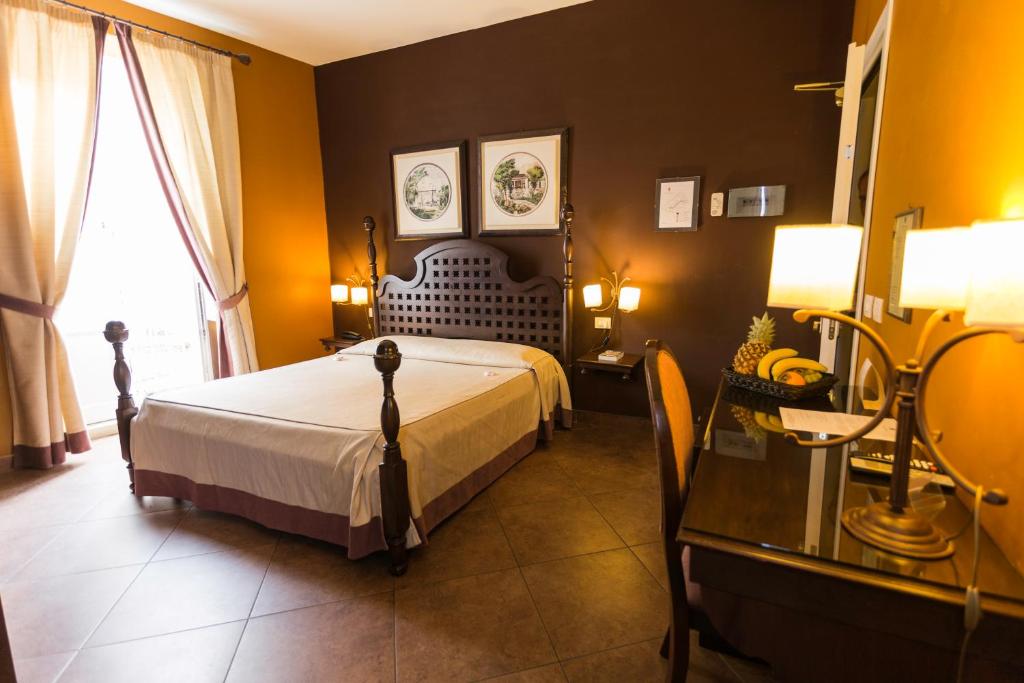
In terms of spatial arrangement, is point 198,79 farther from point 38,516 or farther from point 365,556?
point 365,556

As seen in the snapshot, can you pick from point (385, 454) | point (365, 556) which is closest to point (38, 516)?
point (365, 556)

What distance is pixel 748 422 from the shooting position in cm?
151

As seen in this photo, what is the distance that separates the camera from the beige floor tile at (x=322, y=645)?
1589mm

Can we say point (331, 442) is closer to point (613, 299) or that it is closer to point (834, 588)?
point (834, 588)

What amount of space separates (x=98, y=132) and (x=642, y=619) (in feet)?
13.7

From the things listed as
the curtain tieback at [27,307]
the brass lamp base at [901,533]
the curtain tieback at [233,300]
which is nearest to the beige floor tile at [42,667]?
the curtain tieback at [27,307]

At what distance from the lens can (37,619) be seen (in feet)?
6.03

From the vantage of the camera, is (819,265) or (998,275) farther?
(819,265)

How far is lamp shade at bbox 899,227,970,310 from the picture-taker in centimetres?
95

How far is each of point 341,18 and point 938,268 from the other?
4.02 m

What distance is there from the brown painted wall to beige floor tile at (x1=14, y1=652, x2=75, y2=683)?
3.07m

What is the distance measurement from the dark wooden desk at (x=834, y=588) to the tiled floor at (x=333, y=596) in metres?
0.83

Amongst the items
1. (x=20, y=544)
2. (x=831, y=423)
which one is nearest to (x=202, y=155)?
(x=20, y=544)

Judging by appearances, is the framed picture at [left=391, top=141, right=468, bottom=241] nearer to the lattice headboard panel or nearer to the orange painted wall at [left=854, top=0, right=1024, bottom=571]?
the lattice headboard panel
